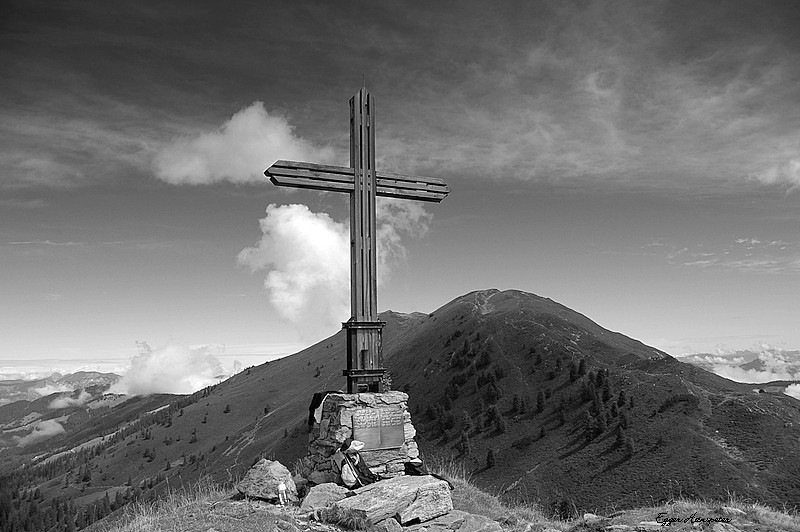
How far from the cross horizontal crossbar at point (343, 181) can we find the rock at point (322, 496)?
716 cm

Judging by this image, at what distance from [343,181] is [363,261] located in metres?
2.19

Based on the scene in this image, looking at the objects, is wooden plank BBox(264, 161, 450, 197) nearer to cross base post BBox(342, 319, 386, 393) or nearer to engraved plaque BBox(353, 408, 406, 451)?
cross base post BBox(342, 319, 386, 393)

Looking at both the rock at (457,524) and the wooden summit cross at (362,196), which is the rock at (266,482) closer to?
the wooden summit cross at (362,196)

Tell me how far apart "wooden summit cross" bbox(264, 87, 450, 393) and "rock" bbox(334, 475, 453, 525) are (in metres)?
2.91

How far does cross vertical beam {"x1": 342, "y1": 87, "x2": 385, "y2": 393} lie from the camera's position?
13992mm

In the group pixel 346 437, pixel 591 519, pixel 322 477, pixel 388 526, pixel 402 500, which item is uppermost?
pixel 346 437

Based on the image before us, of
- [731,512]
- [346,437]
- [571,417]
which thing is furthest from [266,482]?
[571,417]

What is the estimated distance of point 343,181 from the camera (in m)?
14.5

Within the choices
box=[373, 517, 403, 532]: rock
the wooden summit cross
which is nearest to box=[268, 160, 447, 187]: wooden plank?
the wooden summit cross

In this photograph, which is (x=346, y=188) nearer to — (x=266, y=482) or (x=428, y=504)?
(x=266, y=482)

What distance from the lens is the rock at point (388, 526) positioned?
10.3 metres

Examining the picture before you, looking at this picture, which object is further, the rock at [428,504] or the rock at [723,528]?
the rock at [428,504]

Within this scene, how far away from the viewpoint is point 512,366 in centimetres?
11644

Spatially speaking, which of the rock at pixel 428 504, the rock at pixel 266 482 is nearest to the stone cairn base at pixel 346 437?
the rock at pixel 266 482
